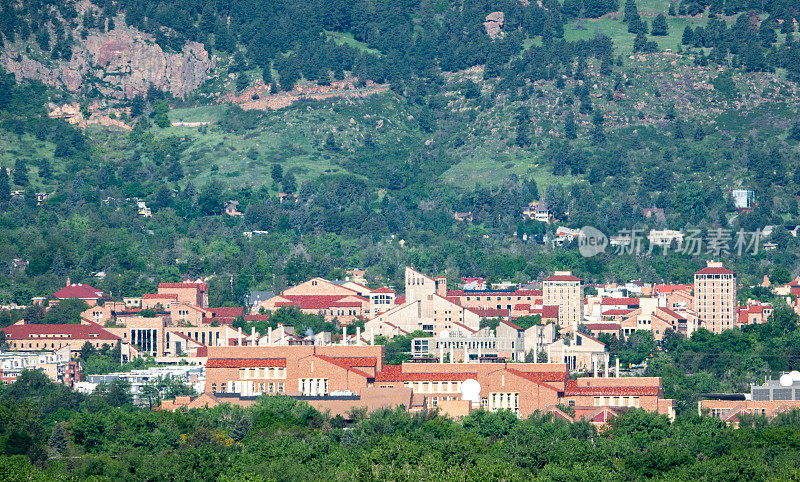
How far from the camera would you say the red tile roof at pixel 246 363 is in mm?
109500

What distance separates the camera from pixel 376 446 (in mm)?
84625

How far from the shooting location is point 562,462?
270 feet

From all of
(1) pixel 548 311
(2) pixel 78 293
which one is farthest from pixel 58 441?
(2) pixel 78 293

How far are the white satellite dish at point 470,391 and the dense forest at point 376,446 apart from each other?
4.96 meters

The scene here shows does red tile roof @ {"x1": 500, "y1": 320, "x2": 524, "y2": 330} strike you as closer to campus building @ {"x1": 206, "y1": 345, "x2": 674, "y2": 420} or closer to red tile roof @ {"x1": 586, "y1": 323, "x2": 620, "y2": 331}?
red tile roof @ {"x1": 586, "y1": 323, "x2": 620, "y2": 331}

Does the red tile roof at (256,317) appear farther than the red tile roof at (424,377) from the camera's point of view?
Yes

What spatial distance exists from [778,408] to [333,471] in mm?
38129

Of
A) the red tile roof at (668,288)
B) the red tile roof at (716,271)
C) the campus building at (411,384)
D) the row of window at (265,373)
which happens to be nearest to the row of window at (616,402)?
the campus building at (411,384)

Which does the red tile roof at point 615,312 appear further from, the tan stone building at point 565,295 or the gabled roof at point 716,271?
the gabled roof at point 716,271

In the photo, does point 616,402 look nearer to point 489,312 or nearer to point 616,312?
point 489,312

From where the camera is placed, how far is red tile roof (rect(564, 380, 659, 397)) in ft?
346

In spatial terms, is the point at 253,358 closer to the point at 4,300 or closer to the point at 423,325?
the point at 423,325

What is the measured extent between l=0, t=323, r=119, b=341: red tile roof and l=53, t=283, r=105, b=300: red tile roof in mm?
17363

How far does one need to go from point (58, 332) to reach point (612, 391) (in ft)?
173
